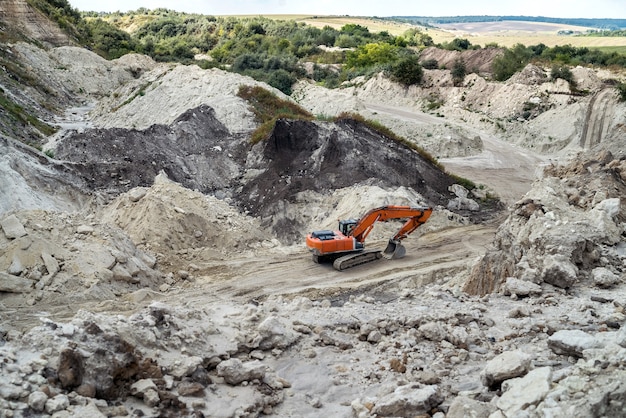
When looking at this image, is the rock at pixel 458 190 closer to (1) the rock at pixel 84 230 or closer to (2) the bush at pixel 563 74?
(1) the rock at pixel 84 230

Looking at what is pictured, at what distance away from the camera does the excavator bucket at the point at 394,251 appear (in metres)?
16.2

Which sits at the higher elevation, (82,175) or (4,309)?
(82,175)

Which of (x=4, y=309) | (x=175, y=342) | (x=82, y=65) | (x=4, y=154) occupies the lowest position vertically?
(x=4, y=309)

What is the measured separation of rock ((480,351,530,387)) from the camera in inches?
270

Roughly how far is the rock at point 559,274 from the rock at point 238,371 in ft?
18.3

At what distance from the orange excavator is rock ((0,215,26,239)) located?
22.0ft

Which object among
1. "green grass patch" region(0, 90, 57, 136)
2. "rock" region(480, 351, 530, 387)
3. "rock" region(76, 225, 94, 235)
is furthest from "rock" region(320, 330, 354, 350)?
"green grass patch" region(0, 90, 57, 136)

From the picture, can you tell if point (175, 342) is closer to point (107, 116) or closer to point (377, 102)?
point (107, 116)

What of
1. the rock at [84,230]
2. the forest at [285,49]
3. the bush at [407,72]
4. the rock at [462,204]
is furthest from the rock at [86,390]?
the bush at [407,72]

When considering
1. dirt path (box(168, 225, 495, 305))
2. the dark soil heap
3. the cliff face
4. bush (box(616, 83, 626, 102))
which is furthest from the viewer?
the cliff face

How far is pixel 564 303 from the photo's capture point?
987 centimetres

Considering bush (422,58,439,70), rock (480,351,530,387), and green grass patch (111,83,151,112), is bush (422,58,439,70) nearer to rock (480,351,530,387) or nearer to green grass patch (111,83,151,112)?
green grass patch (111,83,151,112)

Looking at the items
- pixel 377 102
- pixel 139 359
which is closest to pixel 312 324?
pixel 139 359

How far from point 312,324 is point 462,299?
3.08 meters
